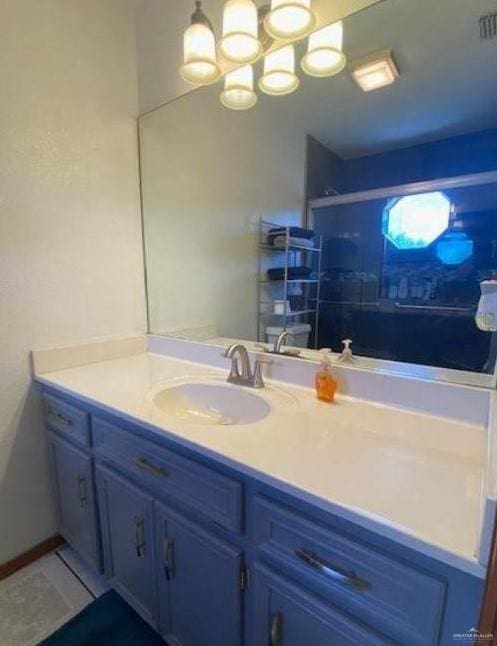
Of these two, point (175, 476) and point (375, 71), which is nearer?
point (175, 476)

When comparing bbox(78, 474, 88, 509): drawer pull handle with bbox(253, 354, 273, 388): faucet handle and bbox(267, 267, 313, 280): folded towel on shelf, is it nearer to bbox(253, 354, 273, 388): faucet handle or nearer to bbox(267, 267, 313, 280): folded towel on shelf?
bbox(253, 354, 273, 388): faucet handle

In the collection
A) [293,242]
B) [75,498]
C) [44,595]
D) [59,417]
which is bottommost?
[44,595]

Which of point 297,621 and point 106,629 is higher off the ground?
point 297,621

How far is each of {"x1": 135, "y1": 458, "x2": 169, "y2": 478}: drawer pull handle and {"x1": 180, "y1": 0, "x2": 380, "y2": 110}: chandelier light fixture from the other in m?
1.34

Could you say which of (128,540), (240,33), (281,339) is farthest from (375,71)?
(128,540)

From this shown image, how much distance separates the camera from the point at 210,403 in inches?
52.7

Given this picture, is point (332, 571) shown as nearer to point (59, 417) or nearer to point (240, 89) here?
point (59, 417)

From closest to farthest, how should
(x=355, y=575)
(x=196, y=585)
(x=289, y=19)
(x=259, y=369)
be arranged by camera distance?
1. (x=355, y=575)
2. (x=196, y=585)
3. (x=289, y=19)
4. (x=259, y=369)

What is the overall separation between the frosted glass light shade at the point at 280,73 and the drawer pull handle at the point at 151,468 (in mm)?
1341

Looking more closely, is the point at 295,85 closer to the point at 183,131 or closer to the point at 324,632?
the point at 183,131

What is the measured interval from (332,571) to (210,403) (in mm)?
761

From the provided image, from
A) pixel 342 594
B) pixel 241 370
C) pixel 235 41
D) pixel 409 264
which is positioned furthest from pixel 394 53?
pixel 342 594

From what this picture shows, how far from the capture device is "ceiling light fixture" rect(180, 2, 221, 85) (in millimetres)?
1204

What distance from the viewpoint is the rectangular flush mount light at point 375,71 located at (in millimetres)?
1047
